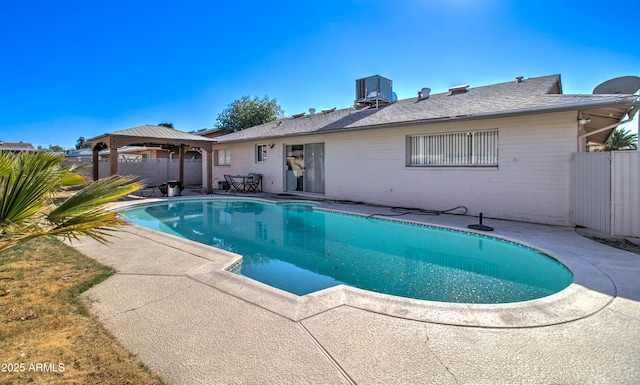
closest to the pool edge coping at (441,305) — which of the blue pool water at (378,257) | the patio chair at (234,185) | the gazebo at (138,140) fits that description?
the blue pool water at (378,257)

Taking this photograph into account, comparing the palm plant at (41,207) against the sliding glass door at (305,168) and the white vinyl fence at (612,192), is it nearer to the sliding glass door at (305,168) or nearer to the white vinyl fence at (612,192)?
the white vinyl fence at (612,192)

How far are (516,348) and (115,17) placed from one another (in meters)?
15.2

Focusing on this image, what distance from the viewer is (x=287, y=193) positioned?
15.1m

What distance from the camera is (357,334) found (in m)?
2.75

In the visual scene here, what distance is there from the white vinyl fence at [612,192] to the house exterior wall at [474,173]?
0.70 m

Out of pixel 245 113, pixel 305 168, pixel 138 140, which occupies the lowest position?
pixel 305 168

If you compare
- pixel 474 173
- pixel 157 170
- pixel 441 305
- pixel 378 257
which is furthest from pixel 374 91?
pixel 157 170

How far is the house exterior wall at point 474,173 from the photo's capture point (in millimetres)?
7742

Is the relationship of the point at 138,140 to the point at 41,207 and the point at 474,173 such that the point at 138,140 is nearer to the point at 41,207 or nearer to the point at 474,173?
the point at 41,207

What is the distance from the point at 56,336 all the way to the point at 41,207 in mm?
1118

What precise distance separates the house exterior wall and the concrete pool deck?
4050 millimetres

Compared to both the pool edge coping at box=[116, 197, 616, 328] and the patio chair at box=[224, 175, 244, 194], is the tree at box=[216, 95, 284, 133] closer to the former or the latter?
the patio chair at box=[224, 175, 244, 194]

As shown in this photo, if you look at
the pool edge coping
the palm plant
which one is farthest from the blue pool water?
the palm plant

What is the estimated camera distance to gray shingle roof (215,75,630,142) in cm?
731
